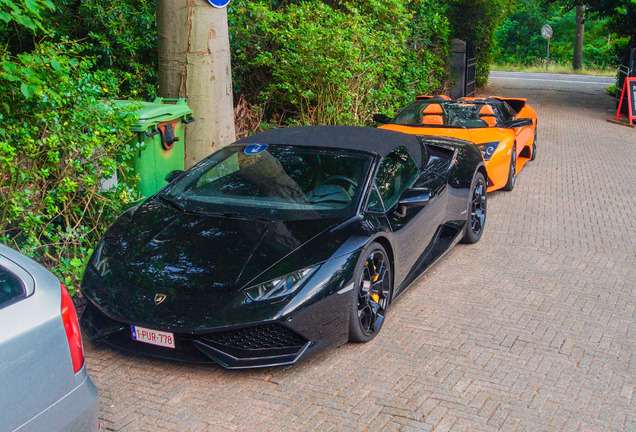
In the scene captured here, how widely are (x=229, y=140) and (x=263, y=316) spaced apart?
13.3 ft

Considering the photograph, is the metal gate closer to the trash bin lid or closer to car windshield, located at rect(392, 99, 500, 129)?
car windshield, located at rect(392, 99, 500, 129)

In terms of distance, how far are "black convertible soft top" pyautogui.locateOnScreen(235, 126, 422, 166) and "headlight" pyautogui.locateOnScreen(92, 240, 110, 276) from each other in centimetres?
155

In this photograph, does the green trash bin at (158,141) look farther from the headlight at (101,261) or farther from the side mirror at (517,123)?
the side mirror at (517,123)

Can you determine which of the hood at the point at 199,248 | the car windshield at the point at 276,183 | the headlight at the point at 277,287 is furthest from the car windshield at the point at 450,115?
the headlight at the point at 277,287

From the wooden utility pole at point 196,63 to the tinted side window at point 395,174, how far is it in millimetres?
2453

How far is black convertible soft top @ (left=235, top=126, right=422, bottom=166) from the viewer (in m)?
5.24

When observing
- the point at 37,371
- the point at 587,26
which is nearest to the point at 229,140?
the point at 37,371

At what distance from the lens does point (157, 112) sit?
6.23 metres

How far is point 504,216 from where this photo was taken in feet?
25.8

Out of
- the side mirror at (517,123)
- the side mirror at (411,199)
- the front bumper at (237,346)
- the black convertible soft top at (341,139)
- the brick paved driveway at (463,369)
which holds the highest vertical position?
the black convertible soft top at (341,139)

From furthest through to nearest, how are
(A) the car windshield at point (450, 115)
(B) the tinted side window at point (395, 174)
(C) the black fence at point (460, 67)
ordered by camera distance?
(C) the black fence at point (460, 67), (A) the car windshield at point (450, 115), (B) the tinted side window at point (395, 174)

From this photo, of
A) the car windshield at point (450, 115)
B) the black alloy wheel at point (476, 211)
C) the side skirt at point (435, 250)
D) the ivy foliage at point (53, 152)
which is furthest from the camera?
the car windshield at point (450, 115)

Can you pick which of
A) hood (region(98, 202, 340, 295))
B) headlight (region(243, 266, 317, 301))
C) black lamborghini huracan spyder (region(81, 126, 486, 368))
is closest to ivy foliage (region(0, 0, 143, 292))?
black lamborghini huracan spyder (region(81, 126, 486, 368))

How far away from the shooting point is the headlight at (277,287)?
12.6 feet
